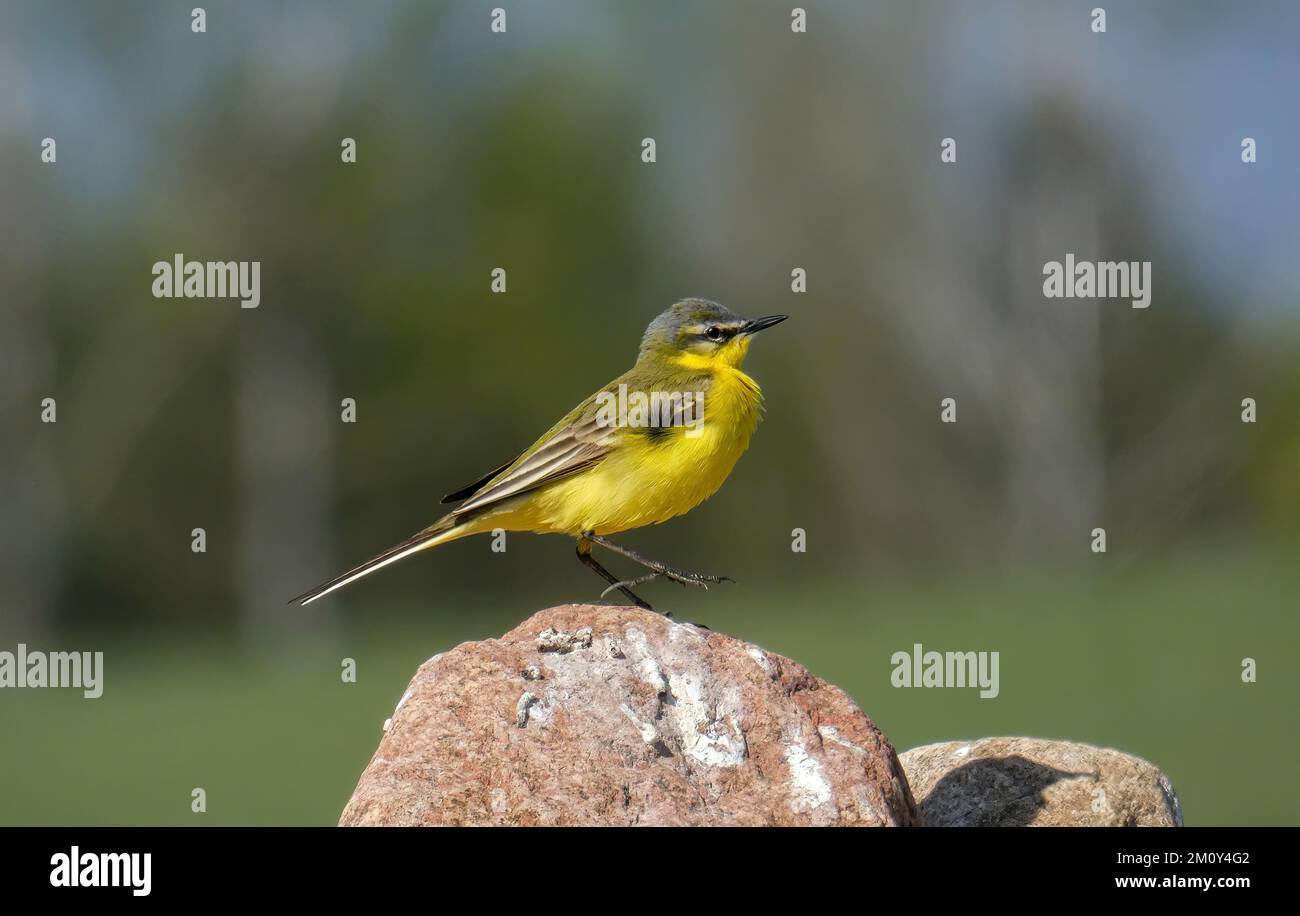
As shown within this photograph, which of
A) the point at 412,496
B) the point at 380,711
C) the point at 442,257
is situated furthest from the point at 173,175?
the point at 380,711

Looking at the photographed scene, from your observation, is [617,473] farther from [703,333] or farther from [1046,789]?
[1046,789]

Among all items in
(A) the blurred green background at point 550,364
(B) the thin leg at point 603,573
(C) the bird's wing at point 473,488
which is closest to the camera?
(B) the thin leg at point 603,573

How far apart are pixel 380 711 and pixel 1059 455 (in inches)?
856

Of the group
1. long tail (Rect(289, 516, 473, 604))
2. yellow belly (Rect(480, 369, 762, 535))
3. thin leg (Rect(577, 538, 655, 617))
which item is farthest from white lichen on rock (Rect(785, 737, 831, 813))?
long tail (Rect(289, 516, 473, 604))

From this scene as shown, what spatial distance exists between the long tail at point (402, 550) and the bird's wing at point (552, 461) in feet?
0.34

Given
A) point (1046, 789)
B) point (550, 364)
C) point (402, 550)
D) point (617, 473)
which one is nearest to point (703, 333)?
point (617, 473)

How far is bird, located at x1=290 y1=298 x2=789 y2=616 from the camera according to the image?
30.5 feet

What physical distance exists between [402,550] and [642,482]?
154 centimetres

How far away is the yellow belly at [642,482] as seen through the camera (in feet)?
30.4

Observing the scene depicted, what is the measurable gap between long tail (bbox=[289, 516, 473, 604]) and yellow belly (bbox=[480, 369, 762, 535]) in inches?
8.5

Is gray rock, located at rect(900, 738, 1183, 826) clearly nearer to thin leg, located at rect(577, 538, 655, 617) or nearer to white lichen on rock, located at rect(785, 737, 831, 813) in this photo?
white lichen on rock, located at rect(785, 737, 831, 813)

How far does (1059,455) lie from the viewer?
40.4 meters

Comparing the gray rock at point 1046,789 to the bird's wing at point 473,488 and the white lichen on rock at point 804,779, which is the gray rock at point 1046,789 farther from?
the bird's wing at point 473,488

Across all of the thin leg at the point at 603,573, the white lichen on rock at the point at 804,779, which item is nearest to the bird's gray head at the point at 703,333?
the thin leg at the point at 603,573
